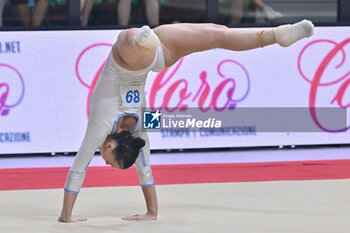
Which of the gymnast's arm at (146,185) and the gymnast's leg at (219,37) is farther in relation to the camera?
the gymnast's arm at (146,185)

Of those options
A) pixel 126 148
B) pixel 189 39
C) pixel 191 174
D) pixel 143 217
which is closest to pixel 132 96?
pixel 126 148

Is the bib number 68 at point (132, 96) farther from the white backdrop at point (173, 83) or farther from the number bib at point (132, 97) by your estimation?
the white backdrop at point (173, 83)

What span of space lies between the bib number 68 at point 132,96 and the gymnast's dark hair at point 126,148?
0.25 meters

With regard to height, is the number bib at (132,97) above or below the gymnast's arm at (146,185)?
above

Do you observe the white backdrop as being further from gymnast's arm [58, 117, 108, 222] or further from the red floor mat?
gymnast's arm [58, 117, 108, 222]

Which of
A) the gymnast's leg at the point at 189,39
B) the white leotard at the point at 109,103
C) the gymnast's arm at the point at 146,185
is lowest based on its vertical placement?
the gymnast's arm at the point at 146,185

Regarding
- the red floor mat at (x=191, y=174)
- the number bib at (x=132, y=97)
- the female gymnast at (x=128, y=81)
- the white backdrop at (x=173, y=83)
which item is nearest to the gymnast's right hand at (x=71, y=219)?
the female gymnast at (x=128, y=81)

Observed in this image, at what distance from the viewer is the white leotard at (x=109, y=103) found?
226 inches

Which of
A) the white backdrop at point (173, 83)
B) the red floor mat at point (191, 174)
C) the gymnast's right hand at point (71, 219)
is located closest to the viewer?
the gymnast's right hand at point (71, 219)

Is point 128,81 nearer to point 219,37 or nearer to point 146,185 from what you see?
point 219,37

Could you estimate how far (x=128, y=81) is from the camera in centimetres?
580

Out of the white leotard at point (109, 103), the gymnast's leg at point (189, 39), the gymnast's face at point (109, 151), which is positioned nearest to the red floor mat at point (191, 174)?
the white leotard at point (109, 103)

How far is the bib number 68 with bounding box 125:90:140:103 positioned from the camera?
580 centimetres

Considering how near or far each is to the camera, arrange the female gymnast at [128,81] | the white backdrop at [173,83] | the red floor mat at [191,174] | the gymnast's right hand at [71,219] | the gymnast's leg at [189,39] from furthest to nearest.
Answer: the white backdrop at [173,83]
the red floor mat at [191,174]
the gymnast's right hand at [71,219]
the female gymnast at [128,81]
the gymnast's leg at [189,39]
